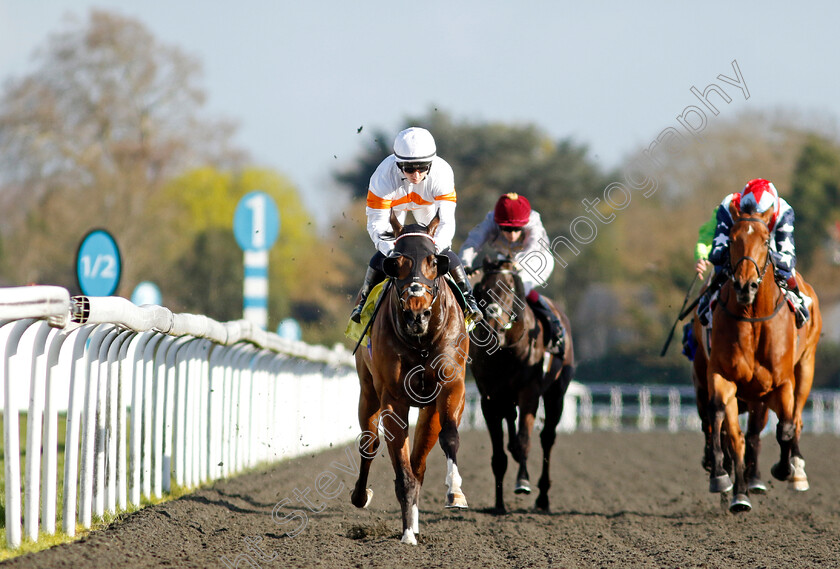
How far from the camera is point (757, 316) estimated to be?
709 centimetres

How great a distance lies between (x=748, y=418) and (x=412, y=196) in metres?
2.79

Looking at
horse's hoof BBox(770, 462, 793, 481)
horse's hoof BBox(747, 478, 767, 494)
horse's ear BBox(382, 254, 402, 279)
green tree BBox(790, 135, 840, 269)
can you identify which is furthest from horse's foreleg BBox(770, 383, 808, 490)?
green tree BBox(790, 135, 840, 269)

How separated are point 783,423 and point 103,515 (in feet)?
14.6

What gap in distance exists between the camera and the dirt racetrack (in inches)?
198

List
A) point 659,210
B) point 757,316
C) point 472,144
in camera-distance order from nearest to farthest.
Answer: point 757,316, point 472,144, point 659,210

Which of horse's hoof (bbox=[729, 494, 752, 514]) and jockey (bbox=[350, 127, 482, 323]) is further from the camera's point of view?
horse's hoof (bbox=[729, 494, 752, 514])

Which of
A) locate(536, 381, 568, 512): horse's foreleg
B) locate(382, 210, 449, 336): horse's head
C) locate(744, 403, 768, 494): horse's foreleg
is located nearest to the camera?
locate(382, 210, 449, 336): horse's head

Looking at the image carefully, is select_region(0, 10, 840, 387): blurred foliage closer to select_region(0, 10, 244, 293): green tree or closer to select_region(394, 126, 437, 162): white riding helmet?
select_region(0, 10, 244, 293): green tree

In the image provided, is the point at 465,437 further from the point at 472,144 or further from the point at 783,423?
the point at 472,144

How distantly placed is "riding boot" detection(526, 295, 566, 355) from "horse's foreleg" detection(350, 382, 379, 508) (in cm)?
200

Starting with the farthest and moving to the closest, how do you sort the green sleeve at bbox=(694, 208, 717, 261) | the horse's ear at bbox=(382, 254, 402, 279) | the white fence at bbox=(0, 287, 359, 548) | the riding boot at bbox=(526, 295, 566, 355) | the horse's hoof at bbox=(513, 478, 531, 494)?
the riding boot at bbox=(526, 295, 566, 355) < the green sleeve at bbox=(694, 208, 717, 261) < the horse's hoof at bbox=(513, 478, 531, 494) < the horse's ear at bbox=(382, 254, 402, 279) < the white fence at bbox=(0, 287, 359, 548)

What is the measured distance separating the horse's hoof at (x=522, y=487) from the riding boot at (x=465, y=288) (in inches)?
72.2

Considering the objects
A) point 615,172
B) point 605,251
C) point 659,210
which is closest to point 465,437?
point 615,172

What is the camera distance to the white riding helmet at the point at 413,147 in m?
6.27
